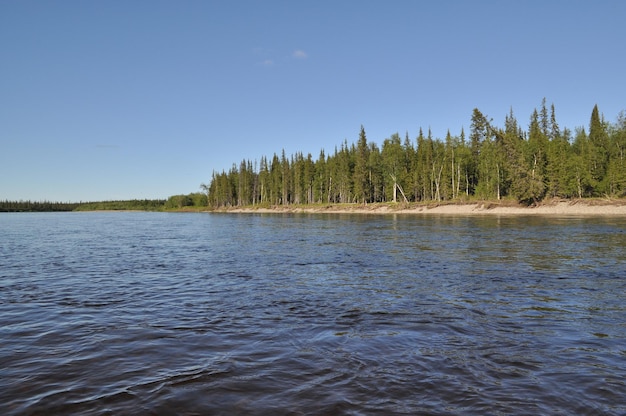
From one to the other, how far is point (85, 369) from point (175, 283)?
8227 mm

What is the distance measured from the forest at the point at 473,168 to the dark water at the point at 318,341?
78.6 metres

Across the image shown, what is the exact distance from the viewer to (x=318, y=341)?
800cm

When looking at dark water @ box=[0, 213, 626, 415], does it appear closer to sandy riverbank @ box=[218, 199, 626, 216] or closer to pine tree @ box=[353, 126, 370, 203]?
sandy riverbank @ box=[218, 199, 626, 216]

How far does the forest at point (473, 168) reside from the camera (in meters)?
83.7

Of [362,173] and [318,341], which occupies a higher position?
[362,173]

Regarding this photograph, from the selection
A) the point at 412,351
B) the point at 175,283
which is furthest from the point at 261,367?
the point at 175,283

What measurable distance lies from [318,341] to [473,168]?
114671 mm

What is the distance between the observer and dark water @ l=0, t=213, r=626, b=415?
5.52 m

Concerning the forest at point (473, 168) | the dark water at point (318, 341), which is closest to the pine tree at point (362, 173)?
the forest at point (473, 168)

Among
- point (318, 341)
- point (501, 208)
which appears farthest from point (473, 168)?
point (318, 341)

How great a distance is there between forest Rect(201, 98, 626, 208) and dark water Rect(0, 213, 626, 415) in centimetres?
7856

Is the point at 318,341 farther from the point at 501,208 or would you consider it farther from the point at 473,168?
the point at 473,168

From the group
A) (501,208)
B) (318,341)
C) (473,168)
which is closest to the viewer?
(318,341)

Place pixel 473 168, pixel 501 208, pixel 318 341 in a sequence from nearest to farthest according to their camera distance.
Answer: pixel 318 341 → pixel 501 208 → pixel 473 168
